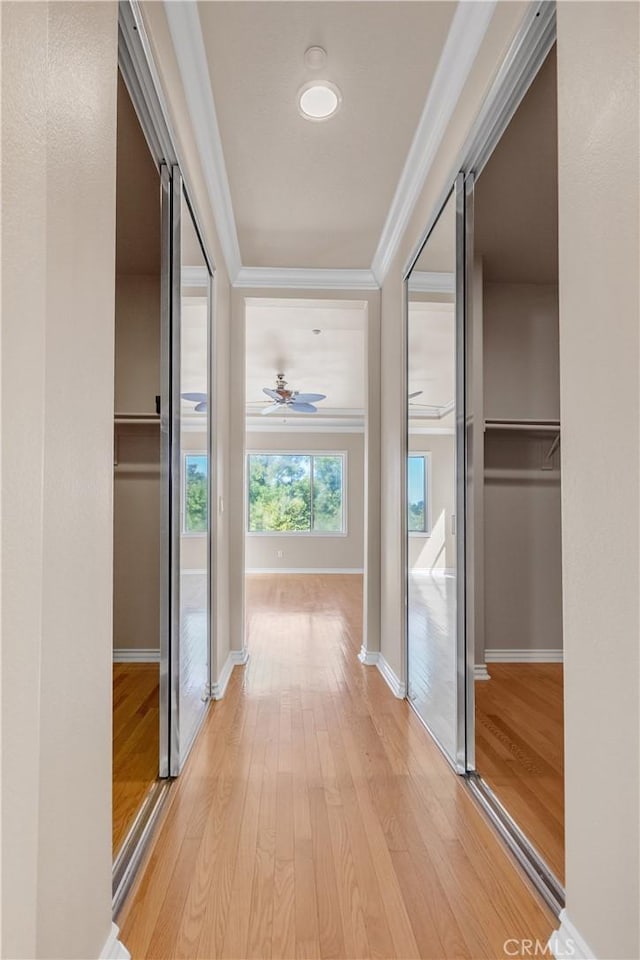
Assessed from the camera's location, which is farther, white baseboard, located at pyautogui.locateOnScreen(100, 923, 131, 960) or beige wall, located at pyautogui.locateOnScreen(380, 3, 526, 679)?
beige wall, located at pyautogui.locateOnScreen(380, 3, 526, 679)

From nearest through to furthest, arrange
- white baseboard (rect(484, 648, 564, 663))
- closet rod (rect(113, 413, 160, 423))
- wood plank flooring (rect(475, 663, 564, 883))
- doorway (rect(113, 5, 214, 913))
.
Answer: wood plank flooring (rect(475, 663, 564, 883))
doorway (rect(113, 5, 214, 913))
closet rod (rect(113, 413, 160, 423))
white baseboard (rect(484, 648, 564, 663))

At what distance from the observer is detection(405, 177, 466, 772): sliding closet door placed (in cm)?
233

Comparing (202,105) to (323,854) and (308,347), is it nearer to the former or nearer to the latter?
(323,854)

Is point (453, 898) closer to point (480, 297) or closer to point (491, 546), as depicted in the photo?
point (491, 546)

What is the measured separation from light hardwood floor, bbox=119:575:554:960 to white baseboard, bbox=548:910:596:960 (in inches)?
2.9

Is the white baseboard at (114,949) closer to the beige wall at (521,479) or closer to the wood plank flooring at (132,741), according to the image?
the wood plank flooring at (132,741)

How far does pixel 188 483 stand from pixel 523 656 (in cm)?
264

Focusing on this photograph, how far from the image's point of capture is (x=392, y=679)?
11.2ft

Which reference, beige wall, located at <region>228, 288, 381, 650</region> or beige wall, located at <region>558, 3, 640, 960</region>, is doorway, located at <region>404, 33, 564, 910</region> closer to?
beige wall, located at <region>558, 3, 640, 960</region>

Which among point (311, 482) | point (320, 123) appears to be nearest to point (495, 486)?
point (320, 123)

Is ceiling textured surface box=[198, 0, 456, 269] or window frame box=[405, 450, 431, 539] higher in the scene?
ceiling textured surface box=[198, 0, 456, 269]

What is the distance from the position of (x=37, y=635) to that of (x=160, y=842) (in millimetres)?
1247

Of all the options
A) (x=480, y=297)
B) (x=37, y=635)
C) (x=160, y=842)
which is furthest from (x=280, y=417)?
Answer: (x=37, y=635)

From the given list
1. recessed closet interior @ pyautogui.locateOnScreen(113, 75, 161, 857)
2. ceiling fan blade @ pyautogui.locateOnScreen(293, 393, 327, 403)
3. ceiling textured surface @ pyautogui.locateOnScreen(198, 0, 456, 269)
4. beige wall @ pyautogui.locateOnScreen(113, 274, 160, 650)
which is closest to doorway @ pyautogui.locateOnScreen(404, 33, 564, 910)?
ceiling textured surface @ pyautogui.locateOnScreen(198, 0, 456, 269)
